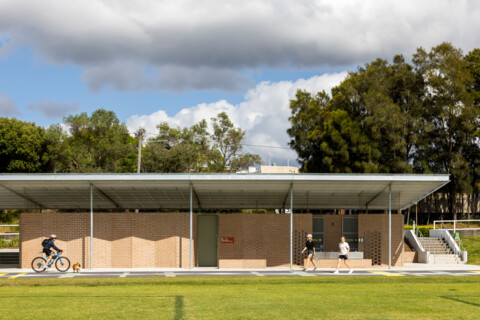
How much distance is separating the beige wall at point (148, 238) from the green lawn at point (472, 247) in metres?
9.23

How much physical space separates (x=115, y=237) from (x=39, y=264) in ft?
10.6

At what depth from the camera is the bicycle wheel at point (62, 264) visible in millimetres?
24438

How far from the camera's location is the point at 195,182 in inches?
971

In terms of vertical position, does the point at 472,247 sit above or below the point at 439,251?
above

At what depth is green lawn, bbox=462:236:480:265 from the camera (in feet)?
108

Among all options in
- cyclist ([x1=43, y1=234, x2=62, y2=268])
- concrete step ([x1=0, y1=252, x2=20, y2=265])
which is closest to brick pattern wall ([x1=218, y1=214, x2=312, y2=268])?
cyclist ([x1=43, y1=234, x2=62, y2=268])

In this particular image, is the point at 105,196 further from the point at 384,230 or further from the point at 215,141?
the point at 215,141

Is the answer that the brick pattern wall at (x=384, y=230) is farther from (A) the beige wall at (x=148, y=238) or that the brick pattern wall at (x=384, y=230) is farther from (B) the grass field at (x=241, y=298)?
(B) the grass field at (x=241, y=298)

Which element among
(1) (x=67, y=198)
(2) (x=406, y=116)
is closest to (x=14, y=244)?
(1) (x=67, y=198)

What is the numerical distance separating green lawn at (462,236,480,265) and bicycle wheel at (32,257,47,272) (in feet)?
67.8

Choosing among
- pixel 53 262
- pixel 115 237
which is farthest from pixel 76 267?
pixel 115 237

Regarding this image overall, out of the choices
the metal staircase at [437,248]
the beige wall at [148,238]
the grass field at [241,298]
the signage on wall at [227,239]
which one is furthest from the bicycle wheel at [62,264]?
the metal staircase at [437,248]

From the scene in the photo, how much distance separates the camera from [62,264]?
24.3 metres

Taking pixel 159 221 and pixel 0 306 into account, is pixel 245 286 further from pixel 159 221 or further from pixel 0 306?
pixel 159 221
